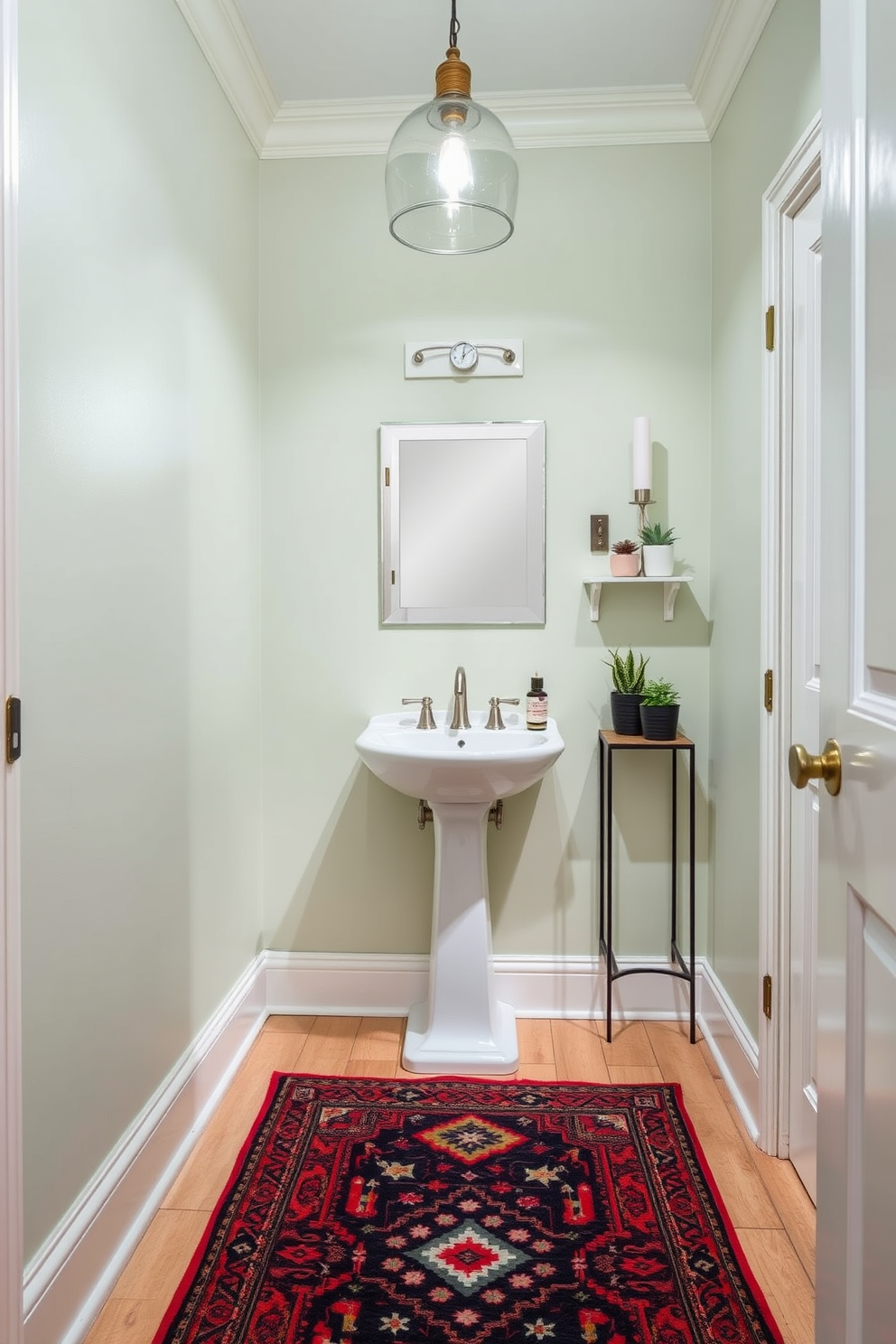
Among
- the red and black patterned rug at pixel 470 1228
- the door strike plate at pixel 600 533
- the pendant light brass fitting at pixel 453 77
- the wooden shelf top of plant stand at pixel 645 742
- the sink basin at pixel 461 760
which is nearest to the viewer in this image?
the red and black patterned rug at pixel 470 1228

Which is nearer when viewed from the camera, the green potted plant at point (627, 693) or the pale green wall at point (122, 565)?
the pale green wall at point (122, 565)

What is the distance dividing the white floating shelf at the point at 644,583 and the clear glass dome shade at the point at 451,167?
98 centimetres

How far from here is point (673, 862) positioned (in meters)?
2.64

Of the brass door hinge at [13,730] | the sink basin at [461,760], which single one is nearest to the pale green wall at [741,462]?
the sink basin at [461,760]

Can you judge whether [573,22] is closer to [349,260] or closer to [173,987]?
[349,260]

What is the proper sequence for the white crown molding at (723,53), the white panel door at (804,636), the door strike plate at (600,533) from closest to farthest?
the white panel door at (804,636) → the white crown molding at (723,53) → the door strike plate at (600,533)

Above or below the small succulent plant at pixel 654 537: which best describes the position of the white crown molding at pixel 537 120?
above

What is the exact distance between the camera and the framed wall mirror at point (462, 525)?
8.62 ft

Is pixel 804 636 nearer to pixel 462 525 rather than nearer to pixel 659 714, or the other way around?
pixel 659 714

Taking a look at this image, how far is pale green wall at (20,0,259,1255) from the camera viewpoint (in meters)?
1.37

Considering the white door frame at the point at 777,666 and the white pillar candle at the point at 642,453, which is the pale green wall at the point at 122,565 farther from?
the white door frame at the point at 777,666

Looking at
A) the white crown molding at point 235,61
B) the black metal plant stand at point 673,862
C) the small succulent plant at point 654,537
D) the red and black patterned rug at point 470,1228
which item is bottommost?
the red and black patterned rug at point 470,1228

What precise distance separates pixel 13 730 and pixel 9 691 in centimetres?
5

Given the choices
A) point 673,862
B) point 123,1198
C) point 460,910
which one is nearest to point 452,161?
point 460,910
